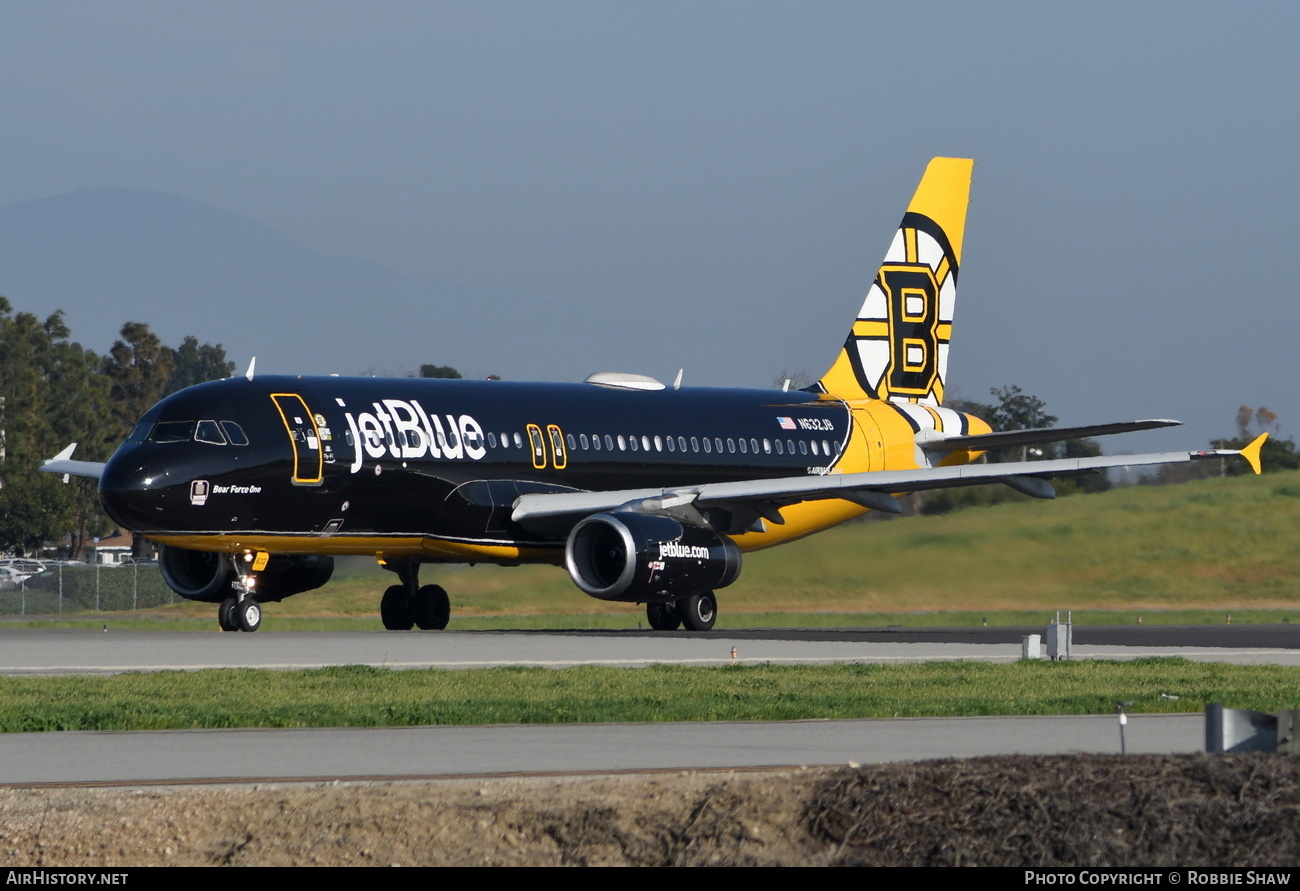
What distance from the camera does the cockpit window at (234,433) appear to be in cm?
3081

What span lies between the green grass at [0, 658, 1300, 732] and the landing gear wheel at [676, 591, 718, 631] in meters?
10.9

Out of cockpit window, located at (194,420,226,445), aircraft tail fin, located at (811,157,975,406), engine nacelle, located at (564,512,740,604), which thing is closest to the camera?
cockpit window, located at (194,420,226,445)

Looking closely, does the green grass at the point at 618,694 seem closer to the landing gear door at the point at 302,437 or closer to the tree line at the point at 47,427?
the landing gear door at the point at 302,437

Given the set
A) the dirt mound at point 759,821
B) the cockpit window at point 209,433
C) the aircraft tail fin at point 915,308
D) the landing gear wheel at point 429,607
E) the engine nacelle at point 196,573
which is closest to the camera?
the dirt mound at point 759,821

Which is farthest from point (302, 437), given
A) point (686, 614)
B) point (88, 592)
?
point (88, 592)

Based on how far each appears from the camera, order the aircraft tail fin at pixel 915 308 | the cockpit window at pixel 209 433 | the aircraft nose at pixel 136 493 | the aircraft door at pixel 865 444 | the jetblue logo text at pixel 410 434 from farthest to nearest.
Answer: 1. the aircraft tail fin at pixel 915 308
2. the aircraft door at pixel 865 444
3. the jetblue logo text at pixel 410 434
4. the cockpit window at pixel 209 433
5. the aircraft nose at pixel 136 493

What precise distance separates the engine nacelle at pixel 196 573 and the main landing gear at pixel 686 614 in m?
7.54

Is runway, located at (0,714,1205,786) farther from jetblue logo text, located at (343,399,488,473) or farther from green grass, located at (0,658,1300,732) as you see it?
jetblue logo text, located at (343,399,488,473)

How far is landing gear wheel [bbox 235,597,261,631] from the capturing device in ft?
104

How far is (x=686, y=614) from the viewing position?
1377 inches

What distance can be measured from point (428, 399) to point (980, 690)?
50.4ft

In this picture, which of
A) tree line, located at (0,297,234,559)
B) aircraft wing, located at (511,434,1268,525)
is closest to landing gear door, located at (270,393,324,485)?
aircraft wing, located at (511,434,1268,525)

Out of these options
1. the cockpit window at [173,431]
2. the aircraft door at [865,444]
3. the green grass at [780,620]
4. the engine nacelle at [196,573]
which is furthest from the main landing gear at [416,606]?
the aircraft door at [865,444]
